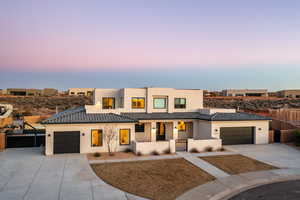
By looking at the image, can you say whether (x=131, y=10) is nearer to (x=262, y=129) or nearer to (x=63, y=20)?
(x=63, y=20)

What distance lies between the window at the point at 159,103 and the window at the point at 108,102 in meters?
5.31

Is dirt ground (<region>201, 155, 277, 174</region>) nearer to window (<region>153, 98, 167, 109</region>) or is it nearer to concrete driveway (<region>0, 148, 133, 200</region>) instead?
concrete driveway (<region>0, 148, 133, 200</region>)

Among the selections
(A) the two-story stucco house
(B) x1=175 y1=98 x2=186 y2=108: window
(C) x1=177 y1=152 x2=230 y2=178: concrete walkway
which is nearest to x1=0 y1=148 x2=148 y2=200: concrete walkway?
(A) the two-story stucco house

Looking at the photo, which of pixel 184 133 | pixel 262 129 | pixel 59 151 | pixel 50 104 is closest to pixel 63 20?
pixel 59 151

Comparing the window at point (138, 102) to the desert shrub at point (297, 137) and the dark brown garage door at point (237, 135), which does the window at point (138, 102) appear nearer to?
the dark brown garage door at point (237, 135)

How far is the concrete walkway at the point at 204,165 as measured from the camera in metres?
12.6

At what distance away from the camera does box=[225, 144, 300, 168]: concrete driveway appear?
50.1ft

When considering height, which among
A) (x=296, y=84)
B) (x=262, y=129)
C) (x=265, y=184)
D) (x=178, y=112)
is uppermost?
(x=296, y=84)

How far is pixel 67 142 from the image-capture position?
17.4 metres

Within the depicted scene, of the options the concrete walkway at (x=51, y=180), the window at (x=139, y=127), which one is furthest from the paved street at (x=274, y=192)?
the window at (x=139, y=127)

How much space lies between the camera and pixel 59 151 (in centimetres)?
1723

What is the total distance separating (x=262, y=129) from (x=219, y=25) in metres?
16.4

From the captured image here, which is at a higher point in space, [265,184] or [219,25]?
[219,25]

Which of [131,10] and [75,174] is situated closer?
[75,174]
